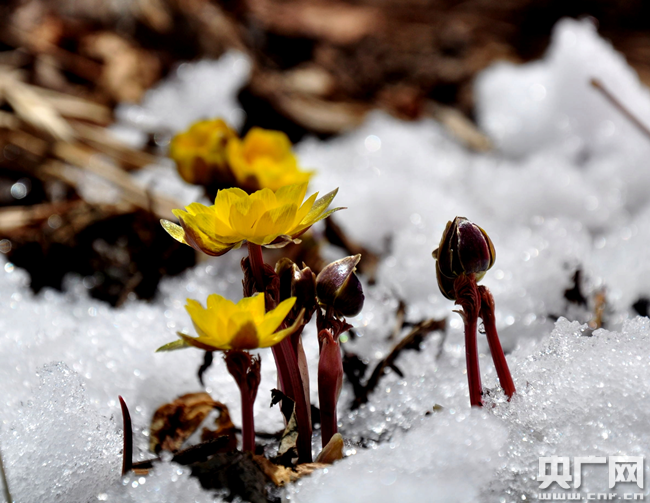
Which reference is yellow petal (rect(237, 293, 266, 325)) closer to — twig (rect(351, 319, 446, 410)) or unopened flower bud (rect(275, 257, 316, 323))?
unopened flower bud (rect(275, 257, 316, 323))

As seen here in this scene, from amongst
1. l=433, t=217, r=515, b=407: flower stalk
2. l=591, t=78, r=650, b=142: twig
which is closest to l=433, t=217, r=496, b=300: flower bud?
l=433, t=217, r=515, b=407: flower stalk

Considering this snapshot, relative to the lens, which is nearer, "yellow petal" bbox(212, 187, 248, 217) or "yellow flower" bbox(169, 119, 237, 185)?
"yellow petal" bbox(212, 187, 248, 217)

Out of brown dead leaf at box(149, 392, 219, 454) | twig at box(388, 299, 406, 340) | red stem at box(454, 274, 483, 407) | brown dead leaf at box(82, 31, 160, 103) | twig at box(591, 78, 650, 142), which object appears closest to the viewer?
red stem at box(454, 274, 483, 407)

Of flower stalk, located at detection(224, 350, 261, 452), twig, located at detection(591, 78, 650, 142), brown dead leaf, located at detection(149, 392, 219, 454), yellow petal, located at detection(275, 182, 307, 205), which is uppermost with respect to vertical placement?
twig, located at detection(591, 78, 650, 142)

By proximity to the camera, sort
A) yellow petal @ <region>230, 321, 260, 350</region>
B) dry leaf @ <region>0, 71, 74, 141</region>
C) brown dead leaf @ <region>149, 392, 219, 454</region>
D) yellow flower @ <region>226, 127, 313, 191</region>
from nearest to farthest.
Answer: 1. yellow petal @ <region>230, 321, 260, 350</region>
2. brown dead leaf @ <region>149, 392, 219, 454</region>
3. yellow flower @ <region>226, 127, 313, 191</region>
4. dry leaf @ <region>0, 71, 74, 141</region>

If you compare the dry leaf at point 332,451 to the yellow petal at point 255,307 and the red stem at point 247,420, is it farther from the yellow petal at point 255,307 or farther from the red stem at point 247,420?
the yellow petal at point 255,307

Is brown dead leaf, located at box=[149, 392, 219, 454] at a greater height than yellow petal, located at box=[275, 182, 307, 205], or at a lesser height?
lesser

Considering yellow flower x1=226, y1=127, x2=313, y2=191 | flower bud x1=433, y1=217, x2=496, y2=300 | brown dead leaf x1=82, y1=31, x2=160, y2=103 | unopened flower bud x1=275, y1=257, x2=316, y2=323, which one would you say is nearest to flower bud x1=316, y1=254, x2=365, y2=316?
unopened flower bud x1=275, y1=257, x2=316, y2=323
